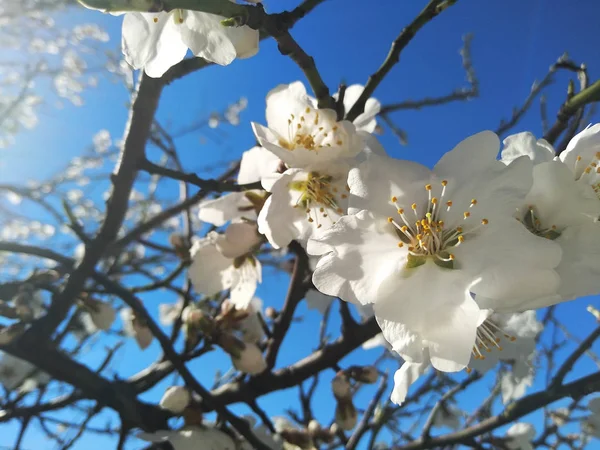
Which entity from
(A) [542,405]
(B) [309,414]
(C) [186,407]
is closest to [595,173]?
(A) [542,405]

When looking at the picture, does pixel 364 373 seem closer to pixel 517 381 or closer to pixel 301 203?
pixel 301 203

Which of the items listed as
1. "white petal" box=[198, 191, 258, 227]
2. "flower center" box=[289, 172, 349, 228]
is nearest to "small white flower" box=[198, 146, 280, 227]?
"white petal" box=[198, 191, 258, 227]

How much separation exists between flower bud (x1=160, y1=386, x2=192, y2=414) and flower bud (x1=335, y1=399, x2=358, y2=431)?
0.45 meters

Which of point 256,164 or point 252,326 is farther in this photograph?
point 252,326

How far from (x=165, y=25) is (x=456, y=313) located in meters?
0.71

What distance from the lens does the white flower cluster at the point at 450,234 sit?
2.15ft

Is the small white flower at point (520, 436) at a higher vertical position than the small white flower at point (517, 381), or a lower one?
lower

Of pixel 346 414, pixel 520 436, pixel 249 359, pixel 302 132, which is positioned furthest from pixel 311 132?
pixel 520 436

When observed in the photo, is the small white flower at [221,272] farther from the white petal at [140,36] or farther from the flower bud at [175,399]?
the white petal at [140,36]

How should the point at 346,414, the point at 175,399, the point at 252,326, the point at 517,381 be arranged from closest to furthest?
the point at 175,399
the point at 346,414
the point at 252,326
the point at 517,381

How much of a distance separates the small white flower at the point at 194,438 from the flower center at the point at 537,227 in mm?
910

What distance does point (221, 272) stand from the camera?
1.25m

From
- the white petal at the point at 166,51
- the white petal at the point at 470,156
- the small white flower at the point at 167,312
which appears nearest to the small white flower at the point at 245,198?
the white petal at the point at 166,51

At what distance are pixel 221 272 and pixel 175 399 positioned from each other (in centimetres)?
35
